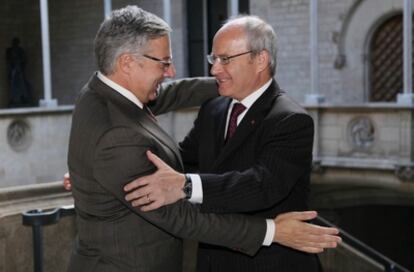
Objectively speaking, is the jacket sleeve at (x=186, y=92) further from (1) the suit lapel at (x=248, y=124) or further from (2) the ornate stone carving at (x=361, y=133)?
(2) the ornate stone carving at (x=361, y=133)

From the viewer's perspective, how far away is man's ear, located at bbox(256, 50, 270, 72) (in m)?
2.15

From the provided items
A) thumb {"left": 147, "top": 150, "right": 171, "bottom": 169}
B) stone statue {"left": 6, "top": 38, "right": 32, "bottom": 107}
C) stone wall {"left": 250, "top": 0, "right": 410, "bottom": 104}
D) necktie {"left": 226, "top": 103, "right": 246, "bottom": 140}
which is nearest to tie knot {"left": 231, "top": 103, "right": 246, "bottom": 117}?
necktie {"left": 226, "top": 103, "right": 246, "bottom": 140}

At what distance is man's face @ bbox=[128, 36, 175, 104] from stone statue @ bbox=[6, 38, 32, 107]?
15.2 m

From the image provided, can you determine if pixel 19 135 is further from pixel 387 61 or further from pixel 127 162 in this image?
pixel 127 162

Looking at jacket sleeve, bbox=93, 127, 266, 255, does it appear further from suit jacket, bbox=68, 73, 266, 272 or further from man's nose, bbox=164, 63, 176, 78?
man's nose, bbox=164, 63, 176, 78

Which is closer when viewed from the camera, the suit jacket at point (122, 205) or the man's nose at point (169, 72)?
the suit jacket at point (122, 205)

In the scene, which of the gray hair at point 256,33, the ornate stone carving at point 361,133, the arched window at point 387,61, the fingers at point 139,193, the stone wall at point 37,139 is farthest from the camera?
the arched window at point 387,61

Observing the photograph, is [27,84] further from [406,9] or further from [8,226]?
[8,226]

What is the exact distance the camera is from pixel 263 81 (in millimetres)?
2229

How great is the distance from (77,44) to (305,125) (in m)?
15.2

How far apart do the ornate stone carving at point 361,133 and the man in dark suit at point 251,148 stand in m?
7.58

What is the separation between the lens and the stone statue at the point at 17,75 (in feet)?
54.2

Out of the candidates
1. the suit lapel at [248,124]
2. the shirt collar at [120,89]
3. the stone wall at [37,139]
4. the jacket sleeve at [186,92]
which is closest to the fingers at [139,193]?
the shirt collar at [120,89]

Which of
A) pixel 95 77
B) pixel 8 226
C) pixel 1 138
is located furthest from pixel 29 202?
pixel 1 138
